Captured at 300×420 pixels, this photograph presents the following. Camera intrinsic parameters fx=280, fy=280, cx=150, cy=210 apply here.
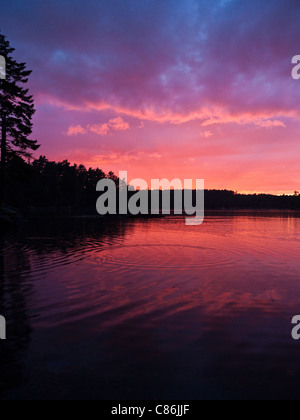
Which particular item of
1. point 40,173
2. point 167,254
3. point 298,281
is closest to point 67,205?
point 40,173

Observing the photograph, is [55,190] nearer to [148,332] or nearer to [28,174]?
[28,174]

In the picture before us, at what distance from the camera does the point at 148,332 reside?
764 centimetres

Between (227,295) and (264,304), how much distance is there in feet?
4.70

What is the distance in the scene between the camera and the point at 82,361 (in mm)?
6137

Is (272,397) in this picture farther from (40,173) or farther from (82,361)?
(40,173)

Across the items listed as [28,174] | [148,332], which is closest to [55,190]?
[28,174]

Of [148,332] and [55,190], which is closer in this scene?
[148,332]

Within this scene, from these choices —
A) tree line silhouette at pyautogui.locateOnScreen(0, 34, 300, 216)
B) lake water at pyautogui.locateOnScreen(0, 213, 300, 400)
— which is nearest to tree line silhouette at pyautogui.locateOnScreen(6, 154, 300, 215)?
tree line silhouette at pyautogui.locateOnScreen(0, 34, 300, 216)

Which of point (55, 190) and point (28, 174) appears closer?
point (28, 174)

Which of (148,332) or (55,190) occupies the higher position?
(55,190)

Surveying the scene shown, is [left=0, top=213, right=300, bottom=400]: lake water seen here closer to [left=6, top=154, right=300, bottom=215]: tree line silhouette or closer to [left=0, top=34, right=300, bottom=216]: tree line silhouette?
[left=0, top=34, right=300, bottom=216]: tree line silhouette

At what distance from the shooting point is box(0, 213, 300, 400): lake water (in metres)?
5.34

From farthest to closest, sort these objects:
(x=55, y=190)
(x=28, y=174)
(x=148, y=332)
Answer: (x=55, y=190) < (x=28, y=174) < (x=148, y=332)

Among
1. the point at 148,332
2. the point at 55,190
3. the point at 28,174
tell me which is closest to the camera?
the point at 148,332
